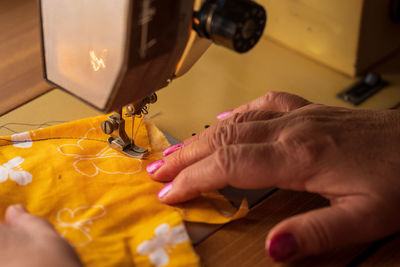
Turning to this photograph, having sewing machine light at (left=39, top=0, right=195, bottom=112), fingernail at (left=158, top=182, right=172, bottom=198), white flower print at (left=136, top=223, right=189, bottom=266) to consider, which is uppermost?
sewing machine light at (left=39, top=0, right=195, bottom=112)

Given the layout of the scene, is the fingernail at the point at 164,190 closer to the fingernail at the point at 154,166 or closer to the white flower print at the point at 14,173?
the fingernail at the point at 154,166

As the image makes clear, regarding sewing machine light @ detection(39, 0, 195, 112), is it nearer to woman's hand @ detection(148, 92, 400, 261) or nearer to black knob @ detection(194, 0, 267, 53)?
black knob @ detection(194, 0, 267, 53)

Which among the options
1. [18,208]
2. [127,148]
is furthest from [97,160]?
[18,208]

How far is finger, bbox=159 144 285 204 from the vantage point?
2.59ft

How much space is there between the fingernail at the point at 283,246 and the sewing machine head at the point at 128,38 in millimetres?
280

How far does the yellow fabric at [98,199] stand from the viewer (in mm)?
745

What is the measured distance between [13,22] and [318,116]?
2.88 feet

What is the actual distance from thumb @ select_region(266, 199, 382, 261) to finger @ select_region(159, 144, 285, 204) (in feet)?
0.30

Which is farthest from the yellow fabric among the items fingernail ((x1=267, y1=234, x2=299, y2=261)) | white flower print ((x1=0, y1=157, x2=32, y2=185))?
fingernail ((x1=267, y1=234, x2=299, y2=261))

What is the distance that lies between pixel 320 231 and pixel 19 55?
844mm

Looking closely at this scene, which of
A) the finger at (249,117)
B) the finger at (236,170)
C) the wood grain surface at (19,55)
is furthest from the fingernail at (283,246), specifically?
the wood grain surface at (19,55)

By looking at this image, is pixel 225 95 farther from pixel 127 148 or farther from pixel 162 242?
pixel 162 242

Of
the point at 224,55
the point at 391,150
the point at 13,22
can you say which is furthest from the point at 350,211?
the point at 13,22

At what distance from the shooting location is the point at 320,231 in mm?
722
